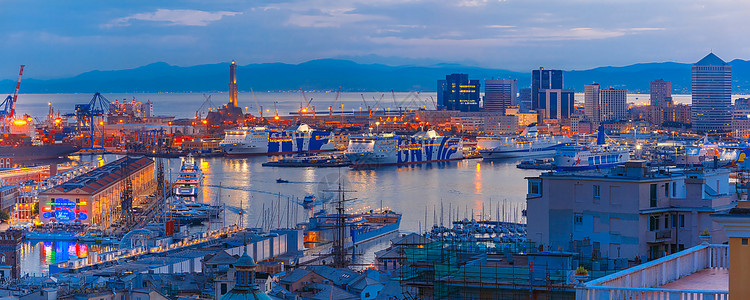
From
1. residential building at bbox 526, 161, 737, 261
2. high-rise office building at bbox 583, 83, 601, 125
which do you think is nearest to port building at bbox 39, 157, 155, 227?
residential building at bbox 526, 161, 737, 261

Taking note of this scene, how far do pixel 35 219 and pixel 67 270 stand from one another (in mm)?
5657

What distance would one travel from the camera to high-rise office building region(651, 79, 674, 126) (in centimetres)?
5100

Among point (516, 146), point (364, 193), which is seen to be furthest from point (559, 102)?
point (364, 193)

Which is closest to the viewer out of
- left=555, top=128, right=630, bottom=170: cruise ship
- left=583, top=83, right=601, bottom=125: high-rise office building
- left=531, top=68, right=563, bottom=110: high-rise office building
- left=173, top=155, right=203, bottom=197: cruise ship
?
left=173, top=155, right=203, bottom=197: cruise ship

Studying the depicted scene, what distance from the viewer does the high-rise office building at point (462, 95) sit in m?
55.9

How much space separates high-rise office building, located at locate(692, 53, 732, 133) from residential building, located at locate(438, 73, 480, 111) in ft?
36.7

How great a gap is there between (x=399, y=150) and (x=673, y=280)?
2571 centimetres

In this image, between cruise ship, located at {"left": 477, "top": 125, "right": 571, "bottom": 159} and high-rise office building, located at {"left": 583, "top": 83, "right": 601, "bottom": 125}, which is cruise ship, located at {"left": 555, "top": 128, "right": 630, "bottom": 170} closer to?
cruise ship, located at {"left": 477, "top": 125, "right": 571, "bottom": 159}

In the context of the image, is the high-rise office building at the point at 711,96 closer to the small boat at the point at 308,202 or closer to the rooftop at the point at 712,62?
the rooftop at the point at 712,62

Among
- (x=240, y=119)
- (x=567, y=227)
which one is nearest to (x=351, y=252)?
(x=567, y=227)

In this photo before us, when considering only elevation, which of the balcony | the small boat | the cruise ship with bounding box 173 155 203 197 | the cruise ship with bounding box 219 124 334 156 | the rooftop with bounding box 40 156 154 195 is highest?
the balcony

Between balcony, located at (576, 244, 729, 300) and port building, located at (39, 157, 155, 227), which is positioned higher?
balcony, located at (576, 244, 729, 300)

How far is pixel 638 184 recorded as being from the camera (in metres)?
3.79

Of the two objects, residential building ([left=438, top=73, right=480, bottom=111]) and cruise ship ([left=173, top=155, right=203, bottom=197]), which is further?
residential building ([left=438, top=73, right=480, bottom=111])
